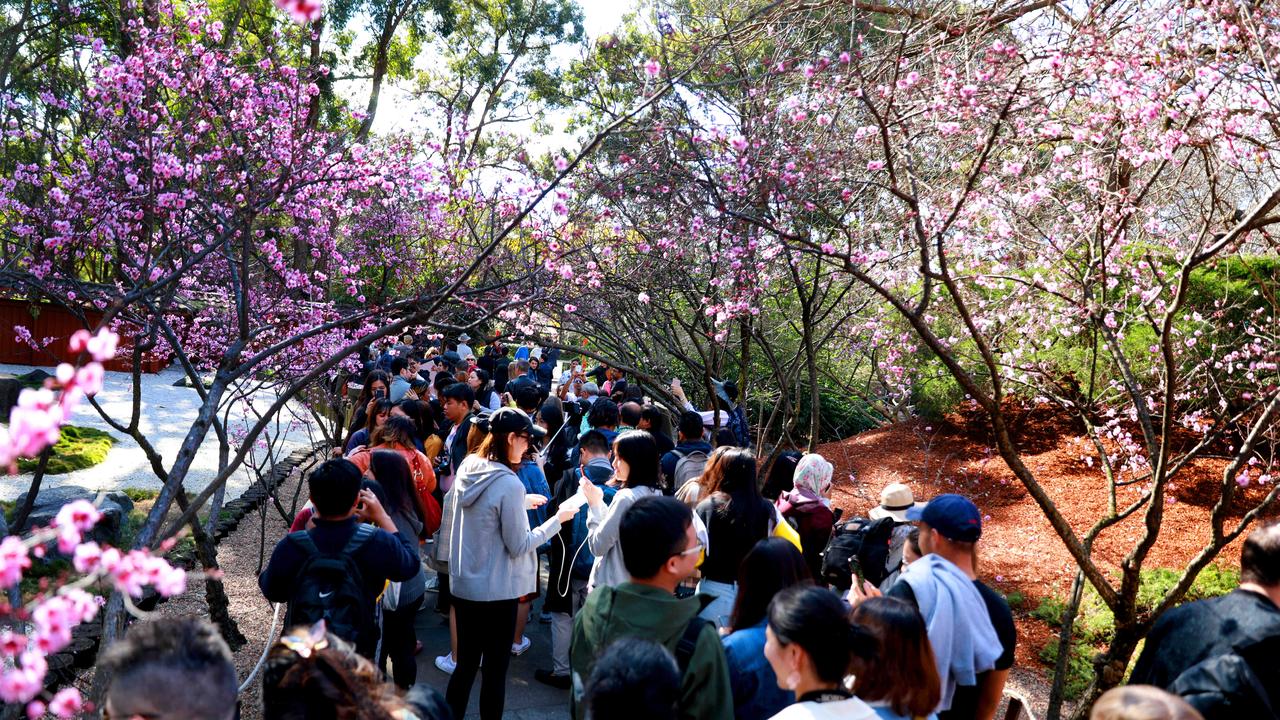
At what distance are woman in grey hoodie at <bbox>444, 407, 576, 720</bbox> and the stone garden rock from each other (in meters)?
3.45

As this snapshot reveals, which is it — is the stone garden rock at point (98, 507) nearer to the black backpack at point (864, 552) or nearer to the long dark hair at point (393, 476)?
the long dark hair at point (393, 476)

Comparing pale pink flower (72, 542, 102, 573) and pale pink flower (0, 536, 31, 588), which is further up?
pale pink flower (0, 536, 31, 588)

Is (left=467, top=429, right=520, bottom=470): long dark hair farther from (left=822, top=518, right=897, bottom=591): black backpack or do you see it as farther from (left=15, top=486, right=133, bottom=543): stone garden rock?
(left=15, top=486, right=133, bottom=543): stone garden rock

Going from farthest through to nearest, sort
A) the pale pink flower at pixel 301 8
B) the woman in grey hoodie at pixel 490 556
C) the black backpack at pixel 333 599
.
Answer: the woman in grey hoodie at pixel 490 556, the black backpack at pixel 333 599, the pale pink flower at pixel 301 8

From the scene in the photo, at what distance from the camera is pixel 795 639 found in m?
2.41

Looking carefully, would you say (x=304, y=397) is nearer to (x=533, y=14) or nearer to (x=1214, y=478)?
(x=1214, y=478)

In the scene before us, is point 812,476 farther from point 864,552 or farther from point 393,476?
point 393,476

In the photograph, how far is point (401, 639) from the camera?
4621 millimetres

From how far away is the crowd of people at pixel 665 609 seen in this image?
2.10 m

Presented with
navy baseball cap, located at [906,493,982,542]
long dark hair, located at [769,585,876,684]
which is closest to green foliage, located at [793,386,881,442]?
navy baseball cap, located at [906,493,982,542]

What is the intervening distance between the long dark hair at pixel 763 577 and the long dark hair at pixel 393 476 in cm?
206

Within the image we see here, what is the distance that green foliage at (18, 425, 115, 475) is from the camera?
11531mm

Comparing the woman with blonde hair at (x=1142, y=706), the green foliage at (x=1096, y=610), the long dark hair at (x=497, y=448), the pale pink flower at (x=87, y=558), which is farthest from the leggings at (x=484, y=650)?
the green foliage at (x=1096, y=610)

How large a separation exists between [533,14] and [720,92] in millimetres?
17030
